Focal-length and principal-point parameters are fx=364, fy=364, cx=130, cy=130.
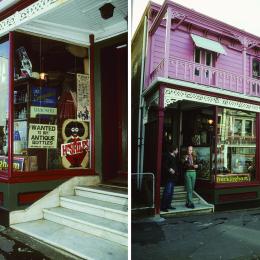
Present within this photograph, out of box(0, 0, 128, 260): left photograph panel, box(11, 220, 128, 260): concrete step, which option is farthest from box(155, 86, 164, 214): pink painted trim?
box(0, 0, 128, 260): left photograph panel

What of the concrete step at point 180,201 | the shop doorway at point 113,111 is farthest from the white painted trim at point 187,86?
the shop doorway at point 113,111

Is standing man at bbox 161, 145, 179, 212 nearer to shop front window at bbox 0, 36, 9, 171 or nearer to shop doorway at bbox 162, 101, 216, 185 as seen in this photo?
shop doorway at bbox 162, 101, 216, 185

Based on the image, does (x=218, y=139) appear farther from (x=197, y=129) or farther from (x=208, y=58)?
(x=208, y=58)

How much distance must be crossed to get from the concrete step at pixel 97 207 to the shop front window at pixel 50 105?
0.91m

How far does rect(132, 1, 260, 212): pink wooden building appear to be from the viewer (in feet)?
12.4

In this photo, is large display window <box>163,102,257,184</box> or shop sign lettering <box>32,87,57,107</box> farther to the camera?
shop sign lettering <box>32,87,57,107</box>

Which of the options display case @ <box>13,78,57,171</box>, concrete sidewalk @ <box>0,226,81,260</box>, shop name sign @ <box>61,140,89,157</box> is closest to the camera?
concrete sidewalk @ <box>0,226,81,260</box>

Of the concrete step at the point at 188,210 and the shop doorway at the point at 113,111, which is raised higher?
the shop doorway at the point at 113,111

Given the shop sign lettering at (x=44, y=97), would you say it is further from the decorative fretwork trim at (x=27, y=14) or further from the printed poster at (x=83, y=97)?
the decorative fretwork trim at (x=27, y=14)

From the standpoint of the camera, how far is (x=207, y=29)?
4055 mm

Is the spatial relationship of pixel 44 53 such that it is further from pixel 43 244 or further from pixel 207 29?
pixel 207 29

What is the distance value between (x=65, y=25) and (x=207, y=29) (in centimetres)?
387

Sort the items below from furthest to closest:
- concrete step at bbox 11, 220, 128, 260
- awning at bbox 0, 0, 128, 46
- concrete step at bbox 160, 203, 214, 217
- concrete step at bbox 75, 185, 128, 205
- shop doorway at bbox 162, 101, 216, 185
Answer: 1. awning at bbox 0, 0, 128, 46
2. concrete step at bbox 75, 185, 128, 205
3. concrete step at bbox 11, 220, 128, 260
4. shop doorway at bbox 162, 101, 216, 185
5. concrete step at bbox 160, 203, 214, 217

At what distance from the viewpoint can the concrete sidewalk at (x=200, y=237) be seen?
3.76 m
